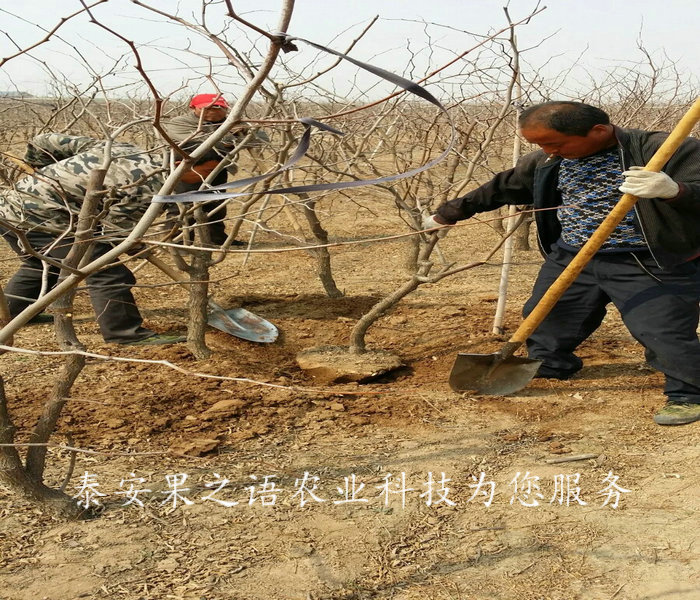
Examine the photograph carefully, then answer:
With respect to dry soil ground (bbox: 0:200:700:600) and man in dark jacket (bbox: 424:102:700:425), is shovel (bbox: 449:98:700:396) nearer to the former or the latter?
dry soil ground (bbox: 0:200:700:600)

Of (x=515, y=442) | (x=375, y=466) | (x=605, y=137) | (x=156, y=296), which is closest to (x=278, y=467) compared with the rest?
(x=375, y=466)

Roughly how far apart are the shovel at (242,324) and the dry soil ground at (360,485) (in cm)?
8

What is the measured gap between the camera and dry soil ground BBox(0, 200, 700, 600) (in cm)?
249

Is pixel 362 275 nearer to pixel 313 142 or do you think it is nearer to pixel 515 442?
pixel 313 142

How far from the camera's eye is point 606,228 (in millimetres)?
3369

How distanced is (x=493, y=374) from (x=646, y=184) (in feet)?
4.10

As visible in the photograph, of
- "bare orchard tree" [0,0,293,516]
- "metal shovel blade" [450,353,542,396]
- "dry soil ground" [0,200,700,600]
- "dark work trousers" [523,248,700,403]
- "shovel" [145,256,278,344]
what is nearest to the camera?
"bare orchard tree" [0,0,293,516]

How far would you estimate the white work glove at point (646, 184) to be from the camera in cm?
319

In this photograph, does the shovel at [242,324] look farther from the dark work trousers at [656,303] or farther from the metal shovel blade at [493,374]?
the dark work trousers at [656,303]

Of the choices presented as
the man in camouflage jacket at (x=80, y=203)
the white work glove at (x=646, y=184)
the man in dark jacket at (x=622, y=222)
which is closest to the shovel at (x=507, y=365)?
the man in dark jacket at (x=622, y=222)

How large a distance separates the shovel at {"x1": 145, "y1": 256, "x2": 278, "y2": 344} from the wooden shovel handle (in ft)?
5.97

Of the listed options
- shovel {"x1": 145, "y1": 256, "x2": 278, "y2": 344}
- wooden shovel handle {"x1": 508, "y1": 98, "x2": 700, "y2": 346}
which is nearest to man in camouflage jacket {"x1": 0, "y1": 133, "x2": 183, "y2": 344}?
shovel {"x1": 145, "y1": 256, "x2": 278, "y2": 344}

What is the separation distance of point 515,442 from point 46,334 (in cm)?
313

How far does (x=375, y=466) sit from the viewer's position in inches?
128
